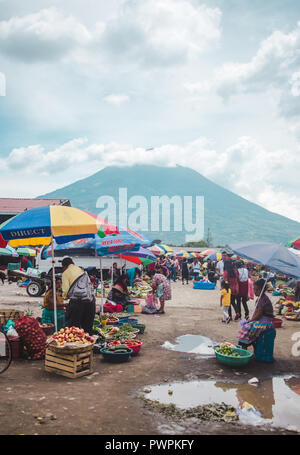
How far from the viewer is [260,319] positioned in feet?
24.9

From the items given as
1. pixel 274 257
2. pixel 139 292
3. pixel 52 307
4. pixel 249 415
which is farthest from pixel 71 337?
pixel 139 292

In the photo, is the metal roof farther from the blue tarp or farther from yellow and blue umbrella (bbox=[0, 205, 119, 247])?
the blue tarp

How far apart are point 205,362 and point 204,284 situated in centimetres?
1686

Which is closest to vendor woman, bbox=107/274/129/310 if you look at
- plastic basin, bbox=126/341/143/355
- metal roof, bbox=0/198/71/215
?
plastic basin, bbox=126/341/143/355

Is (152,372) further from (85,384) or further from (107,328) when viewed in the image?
(107,328)

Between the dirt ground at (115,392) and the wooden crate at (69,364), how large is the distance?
99mm

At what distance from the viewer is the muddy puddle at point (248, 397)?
4863 mm

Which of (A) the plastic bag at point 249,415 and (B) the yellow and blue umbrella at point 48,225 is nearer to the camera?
(A) the plastic bag at point 249,415

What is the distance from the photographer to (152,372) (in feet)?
21.8

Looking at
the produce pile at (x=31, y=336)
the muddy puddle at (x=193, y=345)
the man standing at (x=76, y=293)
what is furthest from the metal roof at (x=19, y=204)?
the produce pile at (x=31, y=336)

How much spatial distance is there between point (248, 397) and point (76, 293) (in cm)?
364

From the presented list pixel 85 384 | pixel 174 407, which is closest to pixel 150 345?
pixel 85 384

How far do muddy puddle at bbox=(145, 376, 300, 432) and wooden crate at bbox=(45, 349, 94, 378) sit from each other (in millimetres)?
1220

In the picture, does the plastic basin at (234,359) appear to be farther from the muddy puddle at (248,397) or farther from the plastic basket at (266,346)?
the muddy puddle at (248,397)
